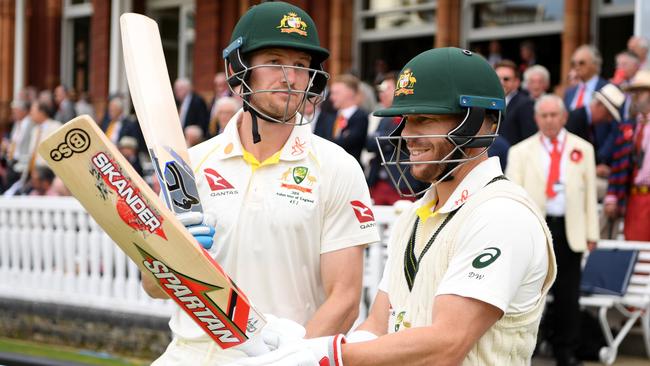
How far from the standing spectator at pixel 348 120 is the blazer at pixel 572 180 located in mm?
1652

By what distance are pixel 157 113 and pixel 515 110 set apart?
566 centimetres

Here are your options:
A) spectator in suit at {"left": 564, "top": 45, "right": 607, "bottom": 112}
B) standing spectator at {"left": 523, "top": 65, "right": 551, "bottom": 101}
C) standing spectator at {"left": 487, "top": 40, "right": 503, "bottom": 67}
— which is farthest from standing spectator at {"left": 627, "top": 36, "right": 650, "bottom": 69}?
standing spectator at {"left": 487, "top": 40, "right": 503, "bottom": 67}

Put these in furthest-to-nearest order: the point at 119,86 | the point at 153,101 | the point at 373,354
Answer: the point at 119,86, the point at 153,101, the point at 373,354

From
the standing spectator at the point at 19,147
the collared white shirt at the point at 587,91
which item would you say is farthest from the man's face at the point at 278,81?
the standing spectator at the point at 19,147

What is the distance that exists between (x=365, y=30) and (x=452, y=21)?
78.0 inches

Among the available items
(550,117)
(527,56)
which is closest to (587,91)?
(550,117)

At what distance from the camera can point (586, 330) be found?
8031mm

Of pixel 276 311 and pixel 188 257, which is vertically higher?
pixel 188 257

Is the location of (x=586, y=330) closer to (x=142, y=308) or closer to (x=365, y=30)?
(x=142, y=308)

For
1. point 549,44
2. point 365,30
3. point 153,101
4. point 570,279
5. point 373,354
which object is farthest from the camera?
point 365,30

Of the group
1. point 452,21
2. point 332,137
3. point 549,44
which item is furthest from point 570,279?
point 452,21

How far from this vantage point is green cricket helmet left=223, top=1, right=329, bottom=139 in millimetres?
3646

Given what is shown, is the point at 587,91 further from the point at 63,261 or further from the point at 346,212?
the point at 346,212

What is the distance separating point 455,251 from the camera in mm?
2797
